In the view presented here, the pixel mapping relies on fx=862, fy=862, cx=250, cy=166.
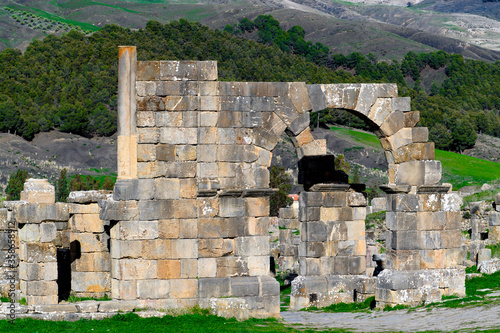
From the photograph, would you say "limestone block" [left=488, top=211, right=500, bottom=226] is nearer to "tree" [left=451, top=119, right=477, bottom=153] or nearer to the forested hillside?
the forested hillside

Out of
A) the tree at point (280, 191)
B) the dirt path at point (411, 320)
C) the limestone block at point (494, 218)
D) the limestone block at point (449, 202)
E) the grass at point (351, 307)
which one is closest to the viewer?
the dirt path at point (411, 320)

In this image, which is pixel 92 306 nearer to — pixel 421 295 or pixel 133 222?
pixel 133 222

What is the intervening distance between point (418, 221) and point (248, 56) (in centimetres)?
9970

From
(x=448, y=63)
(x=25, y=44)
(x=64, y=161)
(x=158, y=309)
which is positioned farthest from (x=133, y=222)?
(x=448, y=63)

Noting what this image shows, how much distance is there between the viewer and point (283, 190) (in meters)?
67.1

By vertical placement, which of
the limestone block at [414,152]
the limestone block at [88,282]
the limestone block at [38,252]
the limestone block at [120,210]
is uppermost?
the limestone block at [414,152]

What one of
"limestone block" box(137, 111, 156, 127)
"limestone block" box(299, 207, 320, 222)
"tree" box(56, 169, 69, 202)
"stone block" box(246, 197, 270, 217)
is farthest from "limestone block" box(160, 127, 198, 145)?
"tree" box(56, 169, 69, 202)

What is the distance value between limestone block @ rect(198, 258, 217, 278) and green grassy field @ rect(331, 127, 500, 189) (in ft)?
184

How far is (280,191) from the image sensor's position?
6438 centimetres

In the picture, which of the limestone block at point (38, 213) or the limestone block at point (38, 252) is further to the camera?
the limestone block at point (38, 252)

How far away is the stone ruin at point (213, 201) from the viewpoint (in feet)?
64.5

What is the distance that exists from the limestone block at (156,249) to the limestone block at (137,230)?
0.14 meters

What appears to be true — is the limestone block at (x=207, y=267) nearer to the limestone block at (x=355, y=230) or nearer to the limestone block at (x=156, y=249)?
the limestone block at (x=156, y=249)

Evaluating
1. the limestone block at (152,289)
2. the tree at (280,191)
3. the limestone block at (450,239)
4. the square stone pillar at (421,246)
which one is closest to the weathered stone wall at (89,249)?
the limestone block at (152,289)
